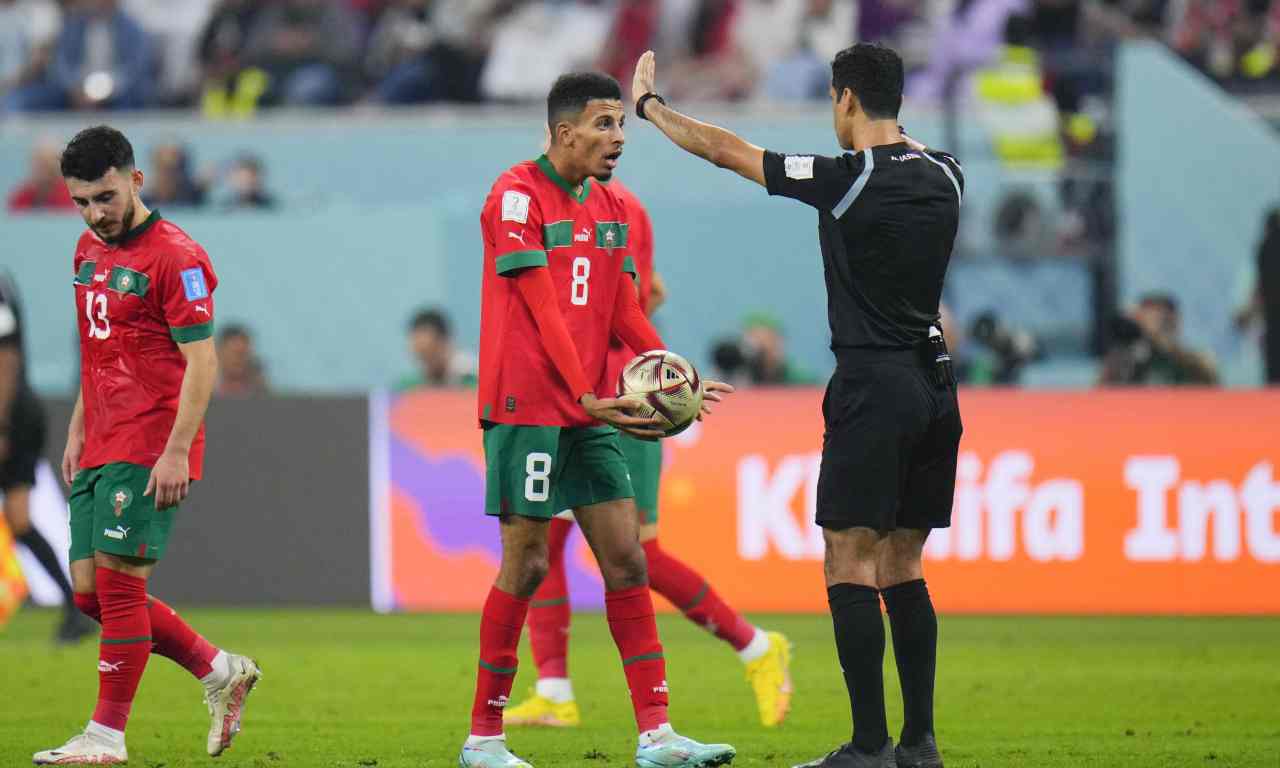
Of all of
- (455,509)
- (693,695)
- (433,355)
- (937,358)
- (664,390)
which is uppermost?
(937,358)

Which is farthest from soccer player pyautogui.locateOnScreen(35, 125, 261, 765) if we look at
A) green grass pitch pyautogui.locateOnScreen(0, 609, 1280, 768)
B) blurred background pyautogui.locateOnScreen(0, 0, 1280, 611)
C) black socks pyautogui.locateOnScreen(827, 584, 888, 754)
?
blurred background pyautogui.locateOnScreen(0, 0, 1280, 611)

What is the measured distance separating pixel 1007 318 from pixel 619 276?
9477mm

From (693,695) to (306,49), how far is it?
37.4 ft

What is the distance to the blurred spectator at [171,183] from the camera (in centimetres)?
1708

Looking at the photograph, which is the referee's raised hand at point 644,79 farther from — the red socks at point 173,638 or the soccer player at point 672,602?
the red socks at point 173,638

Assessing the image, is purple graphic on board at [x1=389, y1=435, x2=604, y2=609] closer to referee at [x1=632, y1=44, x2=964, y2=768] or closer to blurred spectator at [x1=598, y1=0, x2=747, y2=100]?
blurred spectator at [x1=598, y1=0, x2=747, y2=100]

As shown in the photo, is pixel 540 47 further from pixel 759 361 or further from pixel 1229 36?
pixel 1229 36

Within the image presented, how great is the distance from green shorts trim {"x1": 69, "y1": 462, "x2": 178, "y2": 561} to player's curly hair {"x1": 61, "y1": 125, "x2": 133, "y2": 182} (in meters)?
1.06

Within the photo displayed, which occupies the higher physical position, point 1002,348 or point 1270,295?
point 1270,295

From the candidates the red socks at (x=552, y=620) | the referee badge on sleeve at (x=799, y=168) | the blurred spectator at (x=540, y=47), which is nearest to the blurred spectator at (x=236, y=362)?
the blurred spectator at (x=540, y=47)

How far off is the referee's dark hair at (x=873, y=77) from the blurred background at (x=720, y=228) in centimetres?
691

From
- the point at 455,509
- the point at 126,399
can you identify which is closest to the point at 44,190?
the point at 455,509

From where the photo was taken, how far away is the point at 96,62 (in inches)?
785

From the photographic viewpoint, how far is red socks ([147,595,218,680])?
770cm
